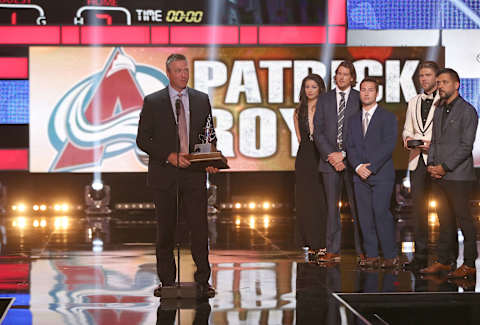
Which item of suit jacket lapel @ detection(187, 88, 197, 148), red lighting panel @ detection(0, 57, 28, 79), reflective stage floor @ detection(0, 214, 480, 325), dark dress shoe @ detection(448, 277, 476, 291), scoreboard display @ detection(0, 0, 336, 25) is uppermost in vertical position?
scoreboard display @ detection(0, 0, 336, 25)

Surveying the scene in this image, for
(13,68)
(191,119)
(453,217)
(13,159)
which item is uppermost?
(13,68)

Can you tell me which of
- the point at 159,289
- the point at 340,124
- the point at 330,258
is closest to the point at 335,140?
the point at 340,124

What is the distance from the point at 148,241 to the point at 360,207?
2687 mm

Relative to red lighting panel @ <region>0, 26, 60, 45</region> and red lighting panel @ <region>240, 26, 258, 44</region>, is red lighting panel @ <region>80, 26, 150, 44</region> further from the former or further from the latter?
red lighting panel @ <region>240, 26, 258, 44</region>

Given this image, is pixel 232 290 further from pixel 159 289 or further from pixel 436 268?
pixel 436 268

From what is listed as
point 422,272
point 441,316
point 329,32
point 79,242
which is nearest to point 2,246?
point 79,242

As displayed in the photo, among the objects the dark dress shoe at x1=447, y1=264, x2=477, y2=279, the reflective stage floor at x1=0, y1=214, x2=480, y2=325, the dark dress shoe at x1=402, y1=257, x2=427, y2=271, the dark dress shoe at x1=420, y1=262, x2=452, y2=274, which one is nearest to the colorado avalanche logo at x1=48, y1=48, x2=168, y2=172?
the reflective stage floor at x1=0, y1=214, x2=480, y2=325

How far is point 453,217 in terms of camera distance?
5863mm

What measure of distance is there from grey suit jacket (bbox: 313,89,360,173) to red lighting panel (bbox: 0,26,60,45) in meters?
6.13

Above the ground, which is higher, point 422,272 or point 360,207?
point 360,207

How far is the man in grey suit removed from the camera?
5523mm

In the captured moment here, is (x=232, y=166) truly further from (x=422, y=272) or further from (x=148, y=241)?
(x=422, y=272)

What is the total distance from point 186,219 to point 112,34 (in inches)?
273

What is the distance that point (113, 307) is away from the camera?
14.7ft
